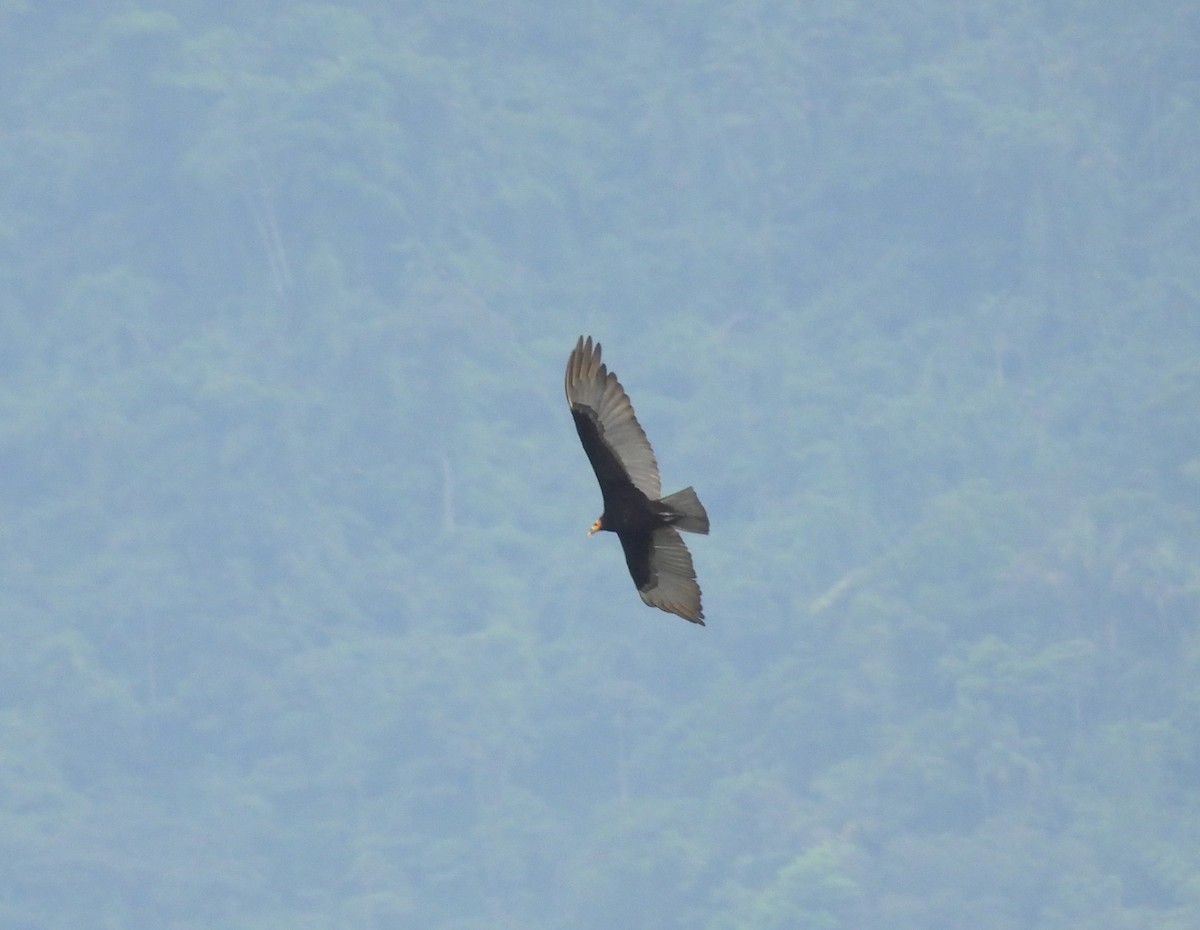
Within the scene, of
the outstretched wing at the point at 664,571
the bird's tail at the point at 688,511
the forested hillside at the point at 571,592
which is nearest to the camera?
the bird's tail at the point at 688,511

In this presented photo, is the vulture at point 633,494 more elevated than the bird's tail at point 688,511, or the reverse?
the vulture at point 633,494

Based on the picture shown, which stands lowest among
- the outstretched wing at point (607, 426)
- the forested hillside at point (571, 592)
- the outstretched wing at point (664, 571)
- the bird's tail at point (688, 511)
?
the bird's tail at point (688, 511)

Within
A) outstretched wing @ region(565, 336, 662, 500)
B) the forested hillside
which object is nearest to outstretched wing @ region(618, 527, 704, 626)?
outstretched wing @ region(565, 336, 662, 500)

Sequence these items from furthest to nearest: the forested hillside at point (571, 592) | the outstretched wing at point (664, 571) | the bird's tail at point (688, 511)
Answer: the forested hillside at point (571, 592) → the outstretched wing at point (664, 571) → the bird's tail at point (688, 511)

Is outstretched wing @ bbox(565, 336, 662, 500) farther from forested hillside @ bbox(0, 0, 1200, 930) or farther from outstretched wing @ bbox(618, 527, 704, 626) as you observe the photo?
forested hillside @ bbox(0, 0, 1200, 930)

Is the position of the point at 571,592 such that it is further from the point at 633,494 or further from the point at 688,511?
the point at 688,511

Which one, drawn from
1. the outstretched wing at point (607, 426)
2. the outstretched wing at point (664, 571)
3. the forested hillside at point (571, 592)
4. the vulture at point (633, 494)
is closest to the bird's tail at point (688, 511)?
the vulture at point (633, 494)

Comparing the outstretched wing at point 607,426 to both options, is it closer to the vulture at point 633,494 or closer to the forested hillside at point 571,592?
the vulture at point 633,494

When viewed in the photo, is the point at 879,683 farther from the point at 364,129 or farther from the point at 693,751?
the point at 364,129

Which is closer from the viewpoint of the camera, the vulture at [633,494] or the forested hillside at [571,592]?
the vulture at [633,494]
